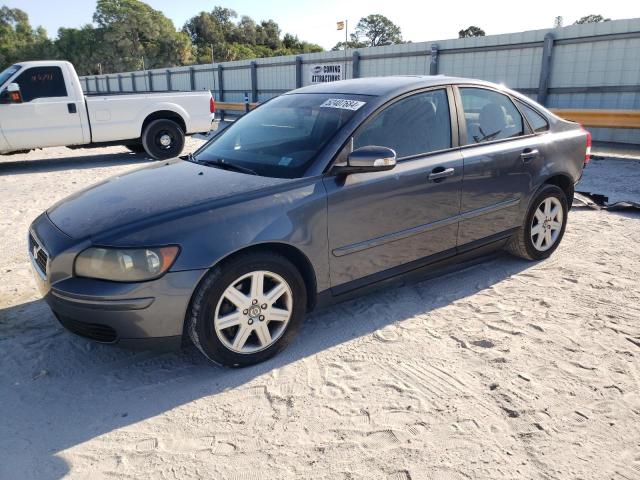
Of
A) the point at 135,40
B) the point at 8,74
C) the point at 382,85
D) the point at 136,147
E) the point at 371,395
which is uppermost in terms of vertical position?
the point at 135,40

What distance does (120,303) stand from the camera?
2.67 metres

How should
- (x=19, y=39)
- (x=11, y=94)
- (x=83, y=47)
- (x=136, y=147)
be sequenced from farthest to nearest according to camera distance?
(x=19, y=39)
(x=83, y=47)
(x=136, y=147)
(x=11, y=94)

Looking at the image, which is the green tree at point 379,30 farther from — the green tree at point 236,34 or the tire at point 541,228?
the tire at point 541,228

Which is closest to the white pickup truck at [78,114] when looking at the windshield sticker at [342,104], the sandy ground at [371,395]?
the sandy ground at [371,395]

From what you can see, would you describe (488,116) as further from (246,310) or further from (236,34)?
(236,34)

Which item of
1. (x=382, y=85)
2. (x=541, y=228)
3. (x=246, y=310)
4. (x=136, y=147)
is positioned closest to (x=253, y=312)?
(x=246, y=310)

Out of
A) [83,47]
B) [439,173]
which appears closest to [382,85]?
[439,173]

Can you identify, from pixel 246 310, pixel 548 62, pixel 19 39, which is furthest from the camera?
pixel 19 39

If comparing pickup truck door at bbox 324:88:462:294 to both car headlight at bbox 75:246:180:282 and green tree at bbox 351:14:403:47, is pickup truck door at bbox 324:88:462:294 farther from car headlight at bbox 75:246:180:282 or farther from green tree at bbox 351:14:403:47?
green tree at bbox 351:14:403:47

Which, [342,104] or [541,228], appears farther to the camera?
[541,228]

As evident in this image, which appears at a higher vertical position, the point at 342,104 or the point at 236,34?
the point at 236,34

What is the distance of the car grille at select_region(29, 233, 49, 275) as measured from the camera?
296 cm

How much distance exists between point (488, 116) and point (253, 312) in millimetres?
2568

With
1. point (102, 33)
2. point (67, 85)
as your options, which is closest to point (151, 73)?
point (67, 85)
